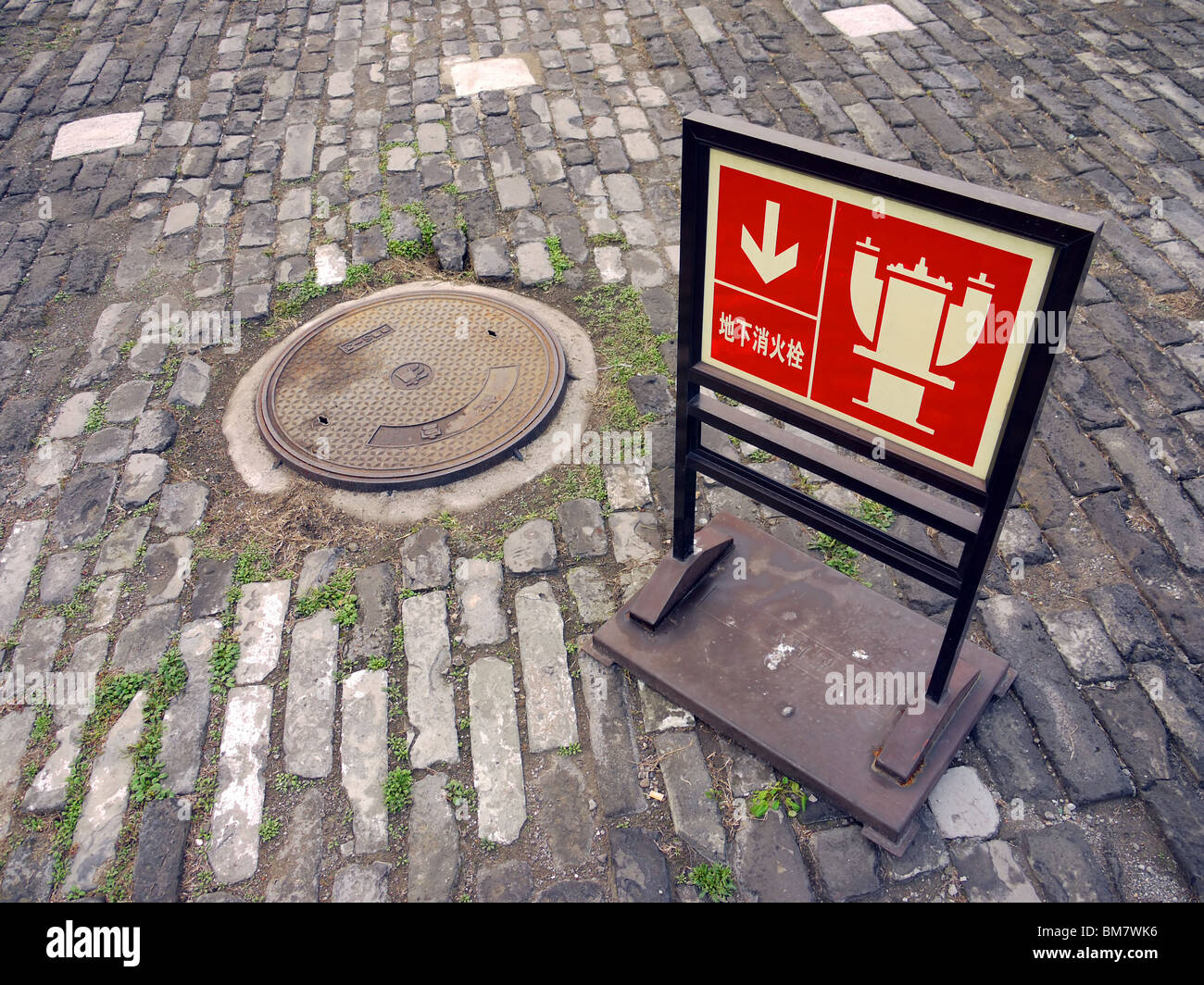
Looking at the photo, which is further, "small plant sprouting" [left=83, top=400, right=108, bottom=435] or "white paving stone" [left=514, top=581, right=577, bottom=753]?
"small plant sprouting" [left=83, top=400, right=108, bottom=435]

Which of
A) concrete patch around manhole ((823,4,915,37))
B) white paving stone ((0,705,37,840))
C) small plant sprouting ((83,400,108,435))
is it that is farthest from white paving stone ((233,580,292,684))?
concrete patch around manhole ((823,4,915,37))

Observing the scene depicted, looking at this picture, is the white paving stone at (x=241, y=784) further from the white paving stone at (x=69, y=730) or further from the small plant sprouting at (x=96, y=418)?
the small plant sprouting at (x=96, y=418)

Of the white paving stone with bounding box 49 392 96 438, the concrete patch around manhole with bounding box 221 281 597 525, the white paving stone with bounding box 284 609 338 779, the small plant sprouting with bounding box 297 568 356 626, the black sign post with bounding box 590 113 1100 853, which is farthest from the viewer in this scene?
the white paving stone with bounding box 49 392 96 438

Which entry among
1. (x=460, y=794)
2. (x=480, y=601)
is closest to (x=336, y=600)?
(x=480, y=601)

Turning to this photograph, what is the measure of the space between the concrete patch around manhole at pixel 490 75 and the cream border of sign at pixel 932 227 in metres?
4.70

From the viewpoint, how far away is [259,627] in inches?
145

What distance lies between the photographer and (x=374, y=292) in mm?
5277

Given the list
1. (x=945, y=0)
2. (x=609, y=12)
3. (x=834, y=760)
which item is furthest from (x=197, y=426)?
(x=945, y=0)

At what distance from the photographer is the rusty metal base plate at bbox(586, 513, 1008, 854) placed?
3039 mm

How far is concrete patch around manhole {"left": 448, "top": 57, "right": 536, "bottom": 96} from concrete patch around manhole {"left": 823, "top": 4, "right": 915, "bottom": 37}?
247 cm

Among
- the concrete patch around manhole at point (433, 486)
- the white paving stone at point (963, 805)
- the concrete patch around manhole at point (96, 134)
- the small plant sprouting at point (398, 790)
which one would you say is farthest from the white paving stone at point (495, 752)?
the concrete patch around manhole at point (96, 134)

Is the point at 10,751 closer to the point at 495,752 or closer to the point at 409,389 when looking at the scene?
the point at 495,752

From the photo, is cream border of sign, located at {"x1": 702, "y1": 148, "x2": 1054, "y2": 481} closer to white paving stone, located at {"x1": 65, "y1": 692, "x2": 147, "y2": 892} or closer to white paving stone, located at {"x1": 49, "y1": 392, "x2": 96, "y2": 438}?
white paving stone, located at {"x1": 65, "y1": 692, "x2": 147, "y2": 892}
